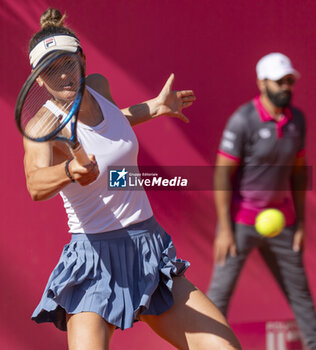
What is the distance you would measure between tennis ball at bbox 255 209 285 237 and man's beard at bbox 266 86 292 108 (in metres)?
0.60

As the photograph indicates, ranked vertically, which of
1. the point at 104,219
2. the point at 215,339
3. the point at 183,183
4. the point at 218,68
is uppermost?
the point at 218,68

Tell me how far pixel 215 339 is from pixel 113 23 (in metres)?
1.94

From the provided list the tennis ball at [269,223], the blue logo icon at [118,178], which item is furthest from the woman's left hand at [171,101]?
the tennis ball at [269,223]

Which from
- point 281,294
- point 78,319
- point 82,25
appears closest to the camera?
point 78,319

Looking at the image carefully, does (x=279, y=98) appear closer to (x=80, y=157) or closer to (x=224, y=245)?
(x=224, y=245)

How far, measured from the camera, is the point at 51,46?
2539 millimetres

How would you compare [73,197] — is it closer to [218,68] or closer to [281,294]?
[218,68]

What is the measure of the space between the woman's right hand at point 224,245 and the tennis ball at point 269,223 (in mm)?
165

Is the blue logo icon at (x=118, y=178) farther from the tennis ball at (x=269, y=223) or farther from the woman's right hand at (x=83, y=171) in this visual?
the tennis ball at (x=269, y=223)

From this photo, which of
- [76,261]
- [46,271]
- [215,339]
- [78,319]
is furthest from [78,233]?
[46,271]

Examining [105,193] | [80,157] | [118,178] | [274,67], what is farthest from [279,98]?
[80,157]

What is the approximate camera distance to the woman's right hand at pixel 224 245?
Answer: 3773 millimetres

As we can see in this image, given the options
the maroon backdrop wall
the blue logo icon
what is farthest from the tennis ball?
the blue logo icon

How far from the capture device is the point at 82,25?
3689 mm
